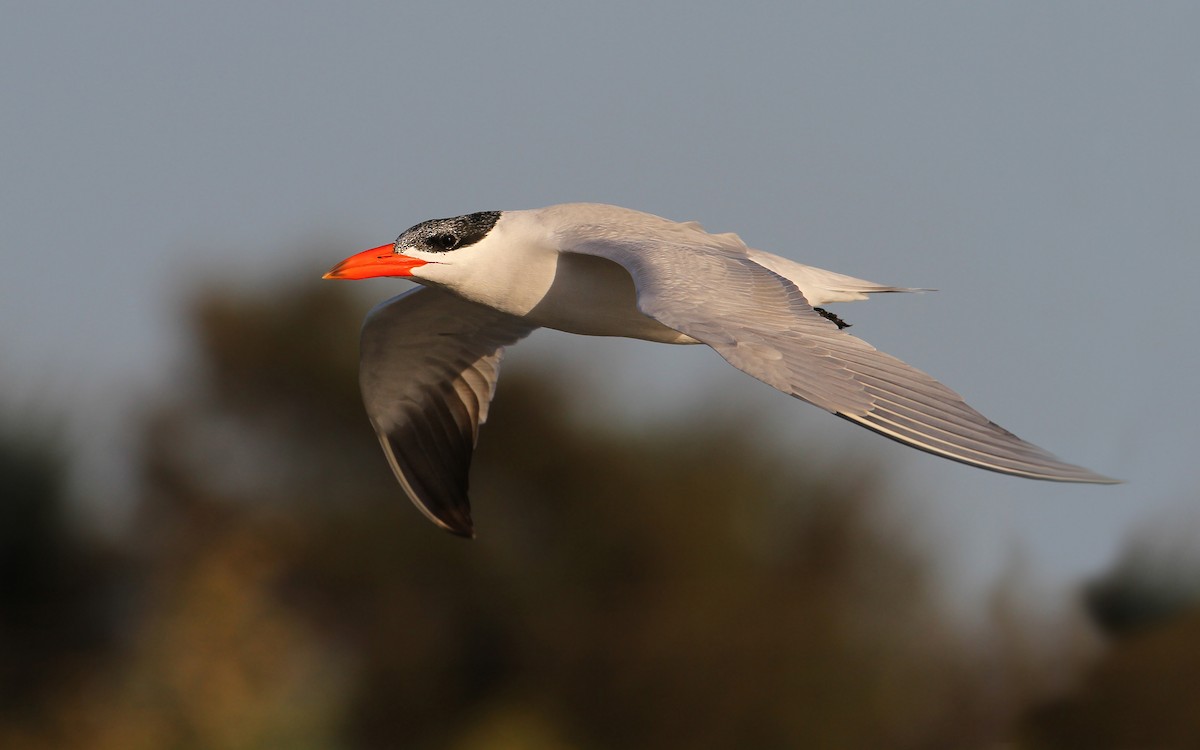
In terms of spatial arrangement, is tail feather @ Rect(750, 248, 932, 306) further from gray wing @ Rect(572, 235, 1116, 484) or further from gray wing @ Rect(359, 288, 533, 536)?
gray wing @ Rect(359, 288, 533, 536)

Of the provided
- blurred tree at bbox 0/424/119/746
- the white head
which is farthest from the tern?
blurred tree at bbox 0/424/119/746

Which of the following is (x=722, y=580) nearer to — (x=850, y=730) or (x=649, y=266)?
(x=850, y=730)

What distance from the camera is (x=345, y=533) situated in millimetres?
28484

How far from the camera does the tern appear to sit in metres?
6.51

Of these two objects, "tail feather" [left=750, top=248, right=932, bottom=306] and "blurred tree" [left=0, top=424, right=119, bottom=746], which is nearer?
"tail feather" [left=750, top=248, right=932, bottom=306]

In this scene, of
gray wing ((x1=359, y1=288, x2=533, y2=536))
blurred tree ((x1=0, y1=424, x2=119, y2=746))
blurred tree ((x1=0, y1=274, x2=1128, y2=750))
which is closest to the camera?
gray wing ((x1=359, y1=288, x2=533, y2=536))

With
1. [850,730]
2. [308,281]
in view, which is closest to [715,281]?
[850,730]

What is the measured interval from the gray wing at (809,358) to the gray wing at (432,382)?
222 cm

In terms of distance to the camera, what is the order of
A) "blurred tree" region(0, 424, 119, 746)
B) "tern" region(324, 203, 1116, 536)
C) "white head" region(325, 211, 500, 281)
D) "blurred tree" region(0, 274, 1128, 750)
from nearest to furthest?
1. "tern" region(324, 203, 1116, 536)
2. "white head" region(325, 211, 500, 281)
3. "blurred tree" region(0, 274, 1128, 750)
4. "blurred tree" region(0, 424, 119, 746)

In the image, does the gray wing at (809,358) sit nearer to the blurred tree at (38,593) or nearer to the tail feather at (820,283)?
the tail feather at (820,283)

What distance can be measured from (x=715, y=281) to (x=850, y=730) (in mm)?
18662

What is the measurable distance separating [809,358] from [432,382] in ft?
12.4

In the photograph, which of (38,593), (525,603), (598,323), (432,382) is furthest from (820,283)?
(38,593)

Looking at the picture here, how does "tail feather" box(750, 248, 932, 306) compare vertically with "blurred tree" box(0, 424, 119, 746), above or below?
above
